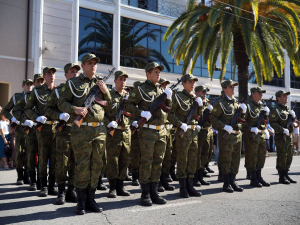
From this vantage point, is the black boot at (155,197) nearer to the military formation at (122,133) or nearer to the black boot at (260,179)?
the military formation at (122,133)

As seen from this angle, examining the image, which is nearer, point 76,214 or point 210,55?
point 76,214

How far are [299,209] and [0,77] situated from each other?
13.1m

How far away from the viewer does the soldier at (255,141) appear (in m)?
6.95

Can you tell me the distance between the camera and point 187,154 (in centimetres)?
582

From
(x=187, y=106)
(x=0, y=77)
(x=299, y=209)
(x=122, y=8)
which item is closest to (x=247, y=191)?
(x=299, y=209)

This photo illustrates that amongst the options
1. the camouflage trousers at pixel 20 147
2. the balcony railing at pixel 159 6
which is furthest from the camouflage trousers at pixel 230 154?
the balcony railing at pixel 159 6

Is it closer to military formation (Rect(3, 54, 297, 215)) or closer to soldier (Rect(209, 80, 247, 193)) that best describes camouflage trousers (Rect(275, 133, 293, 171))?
military formation (Rect(3, 54, 297, 215))

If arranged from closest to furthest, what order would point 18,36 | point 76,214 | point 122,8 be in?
point 76,214, point 18,36, point 122,8

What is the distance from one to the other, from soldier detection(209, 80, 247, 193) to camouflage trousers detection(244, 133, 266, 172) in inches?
26.6

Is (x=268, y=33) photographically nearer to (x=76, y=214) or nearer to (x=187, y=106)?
(x=187, y=106)

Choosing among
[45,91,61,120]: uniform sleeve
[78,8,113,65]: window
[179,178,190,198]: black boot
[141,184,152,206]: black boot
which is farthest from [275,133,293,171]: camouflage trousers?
[78,8,113,65]: window

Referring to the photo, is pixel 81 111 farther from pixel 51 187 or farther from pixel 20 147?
pixel 20 147

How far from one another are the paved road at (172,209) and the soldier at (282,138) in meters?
1.15

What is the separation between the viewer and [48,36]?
15.1 m
